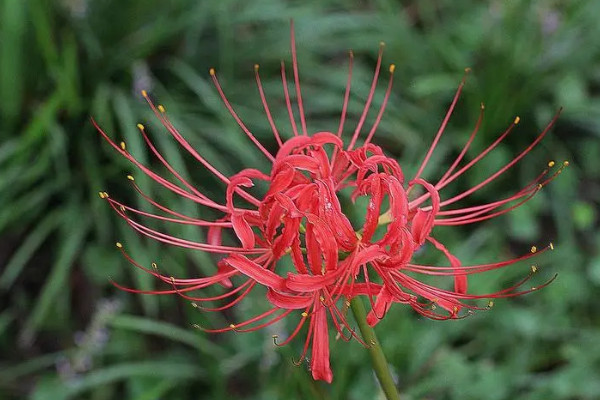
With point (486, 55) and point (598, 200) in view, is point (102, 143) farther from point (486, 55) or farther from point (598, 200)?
point (598, 200)

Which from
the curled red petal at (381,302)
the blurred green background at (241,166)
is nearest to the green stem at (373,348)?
the curled red petal at (381,302)

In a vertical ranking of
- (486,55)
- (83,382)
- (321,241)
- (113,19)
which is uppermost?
(321,241)

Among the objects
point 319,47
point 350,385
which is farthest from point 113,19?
point 350,385

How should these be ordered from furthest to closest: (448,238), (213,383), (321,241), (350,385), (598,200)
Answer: (598,200) → (448,238) → (213,383) → (350,385) → (321,241)

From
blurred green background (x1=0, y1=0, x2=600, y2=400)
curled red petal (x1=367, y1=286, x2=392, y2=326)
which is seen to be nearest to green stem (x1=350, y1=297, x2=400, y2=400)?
curled red petal (x1=367, y1=286, x2=392, y2=326)

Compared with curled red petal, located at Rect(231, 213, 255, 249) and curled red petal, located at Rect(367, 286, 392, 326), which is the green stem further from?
curled red petal, located at Rect(231, 213, 255, 249)

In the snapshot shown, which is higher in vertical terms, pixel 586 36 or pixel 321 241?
pixel 321 241
